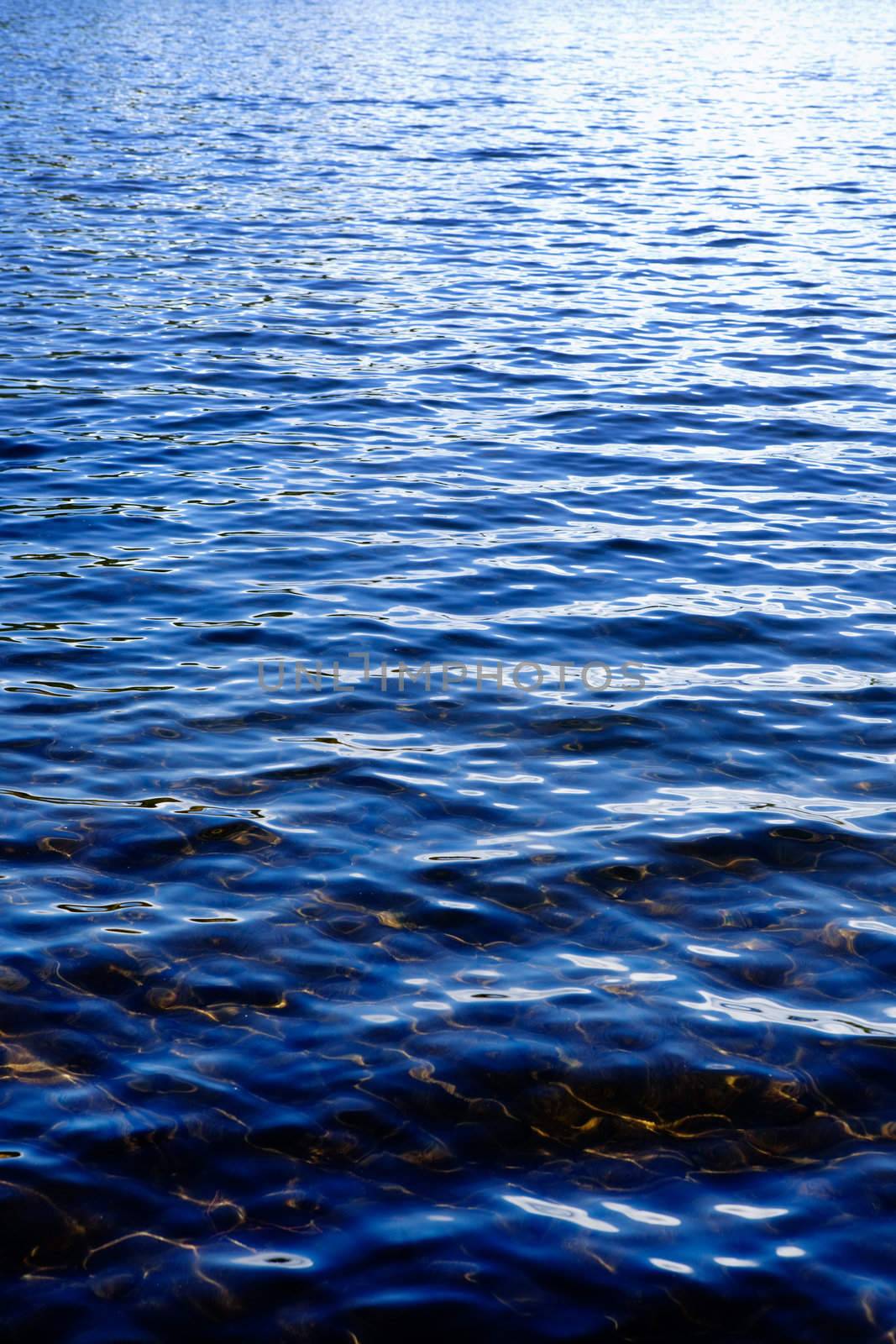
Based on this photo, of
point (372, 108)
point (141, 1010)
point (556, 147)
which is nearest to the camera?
point (141, 1010)

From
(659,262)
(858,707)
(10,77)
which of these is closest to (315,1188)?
(858,707)

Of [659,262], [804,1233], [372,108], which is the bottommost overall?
[804,1233]

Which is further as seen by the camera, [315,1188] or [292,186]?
[292,186]

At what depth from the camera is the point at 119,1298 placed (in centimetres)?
537

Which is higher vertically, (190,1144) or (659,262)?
(659,262)

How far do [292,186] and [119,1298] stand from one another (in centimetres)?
2700

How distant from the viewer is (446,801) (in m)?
8.96

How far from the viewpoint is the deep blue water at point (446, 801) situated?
5676 millimetres

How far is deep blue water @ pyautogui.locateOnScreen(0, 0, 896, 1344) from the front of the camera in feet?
18.6

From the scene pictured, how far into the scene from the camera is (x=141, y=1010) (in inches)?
274

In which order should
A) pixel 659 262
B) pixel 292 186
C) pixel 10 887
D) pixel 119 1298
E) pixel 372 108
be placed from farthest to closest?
1. pixel 372 108
2. pixel 292 186
3. pixel 659 262
4. pixel 10 887
5. pixel 119 1298

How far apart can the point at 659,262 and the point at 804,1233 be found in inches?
812

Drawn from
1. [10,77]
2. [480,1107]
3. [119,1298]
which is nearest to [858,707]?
[480,1107]

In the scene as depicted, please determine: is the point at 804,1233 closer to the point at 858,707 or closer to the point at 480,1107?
the point at 480,1107
